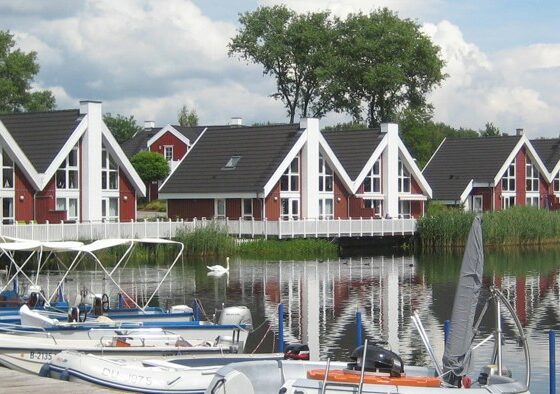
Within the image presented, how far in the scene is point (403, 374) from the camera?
16031mm

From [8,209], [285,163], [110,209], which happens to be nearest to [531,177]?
[285,163]

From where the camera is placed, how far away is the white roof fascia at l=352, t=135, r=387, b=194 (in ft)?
215

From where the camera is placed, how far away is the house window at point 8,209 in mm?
52372

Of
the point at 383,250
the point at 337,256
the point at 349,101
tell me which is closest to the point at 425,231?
the point at 383,250

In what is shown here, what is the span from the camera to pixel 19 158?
172 ft

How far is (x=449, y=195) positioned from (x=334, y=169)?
45.3ft

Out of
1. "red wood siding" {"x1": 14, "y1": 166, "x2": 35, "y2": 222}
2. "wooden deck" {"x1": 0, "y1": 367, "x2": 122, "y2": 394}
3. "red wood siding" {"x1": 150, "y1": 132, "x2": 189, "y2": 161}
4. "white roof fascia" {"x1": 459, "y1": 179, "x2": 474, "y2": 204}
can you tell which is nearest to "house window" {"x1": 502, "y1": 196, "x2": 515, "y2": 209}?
"white roof fascia" {"x1": 459, "y1": 179, "x2": 474, "y2": 204}

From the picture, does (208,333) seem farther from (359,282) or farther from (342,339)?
(359,282)

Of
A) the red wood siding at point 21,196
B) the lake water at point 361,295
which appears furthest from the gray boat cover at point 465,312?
the red wood siding at point 21,196

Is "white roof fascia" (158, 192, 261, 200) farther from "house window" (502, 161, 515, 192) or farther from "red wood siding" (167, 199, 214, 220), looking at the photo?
"house window" (502, 161, 515, 192)

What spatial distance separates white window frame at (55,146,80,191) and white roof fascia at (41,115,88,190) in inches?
23.9

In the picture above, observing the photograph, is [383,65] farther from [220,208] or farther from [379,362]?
[379,362]

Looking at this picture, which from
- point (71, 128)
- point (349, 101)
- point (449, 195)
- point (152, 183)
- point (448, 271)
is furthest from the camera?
point (349, 101)

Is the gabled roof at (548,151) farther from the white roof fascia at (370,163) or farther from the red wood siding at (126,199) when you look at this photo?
the red wood siding at (126,199)
